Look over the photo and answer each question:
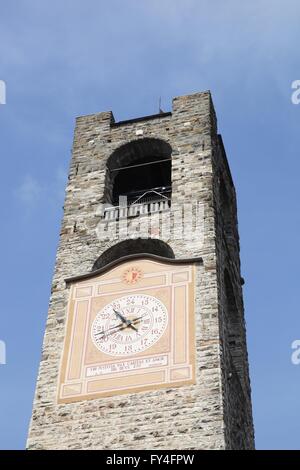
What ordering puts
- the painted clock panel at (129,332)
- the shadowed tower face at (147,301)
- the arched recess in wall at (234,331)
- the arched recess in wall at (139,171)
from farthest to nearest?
the arched recess in wall at (139,171), the arched recess in wall at (234,331), the painted clock panel at (129,332), the shadowed tower face at (147,301)

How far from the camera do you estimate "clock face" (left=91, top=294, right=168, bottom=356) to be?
48.1 ft

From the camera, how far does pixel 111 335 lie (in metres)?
14.9

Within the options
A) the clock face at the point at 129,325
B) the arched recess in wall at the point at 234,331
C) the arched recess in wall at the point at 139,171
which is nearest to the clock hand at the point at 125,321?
the clock face at the point at 129,325

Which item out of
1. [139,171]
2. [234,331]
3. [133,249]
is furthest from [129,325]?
[139,171]

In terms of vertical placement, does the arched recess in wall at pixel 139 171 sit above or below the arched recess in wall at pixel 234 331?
above

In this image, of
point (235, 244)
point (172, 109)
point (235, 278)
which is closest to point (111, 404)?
point (235, 278)

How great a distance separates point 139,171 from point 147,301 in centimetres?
549

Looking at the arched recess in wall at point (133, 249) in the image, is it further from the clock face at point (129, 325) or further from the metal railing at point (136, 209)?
the clock face at point (129, 325)

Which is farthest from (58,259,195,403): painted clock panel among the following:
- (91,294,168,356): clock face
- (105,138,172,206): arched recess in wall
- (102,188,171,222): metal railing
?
(105,138,172,206): arched recess in wall

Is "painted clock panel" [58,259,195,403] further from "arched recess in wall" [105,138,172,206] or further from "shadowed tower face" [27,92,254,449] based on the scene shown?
"arched recess in wall" [105,138,172,206]

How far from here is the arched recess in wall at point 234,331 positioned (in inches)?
675

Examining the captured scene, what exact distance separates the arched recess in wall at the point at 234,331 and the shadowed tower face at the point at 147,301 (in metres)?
0.02
